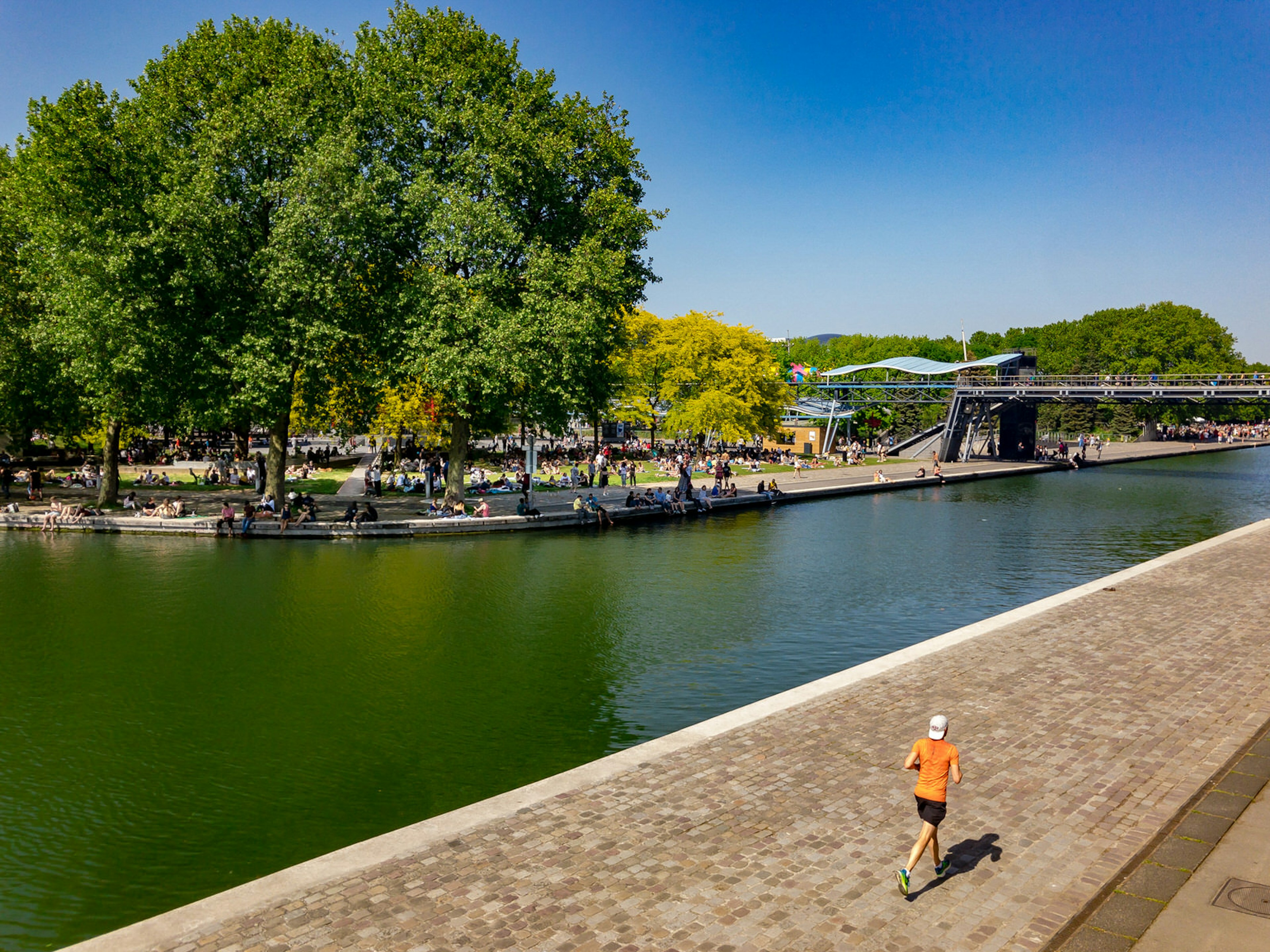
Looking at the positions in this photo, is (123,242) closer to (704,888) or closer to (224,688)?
(224,688)

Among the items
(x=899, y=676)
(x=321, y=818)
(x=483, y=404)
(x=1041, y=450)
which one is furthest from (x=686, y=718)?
(x=1041, y=450)

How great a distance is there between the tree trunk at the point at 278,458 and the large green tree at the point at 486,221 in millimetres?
5695

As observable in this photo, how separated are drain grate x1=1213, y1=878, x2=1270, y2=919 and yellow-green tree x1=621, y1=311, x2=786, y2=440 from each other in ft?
164

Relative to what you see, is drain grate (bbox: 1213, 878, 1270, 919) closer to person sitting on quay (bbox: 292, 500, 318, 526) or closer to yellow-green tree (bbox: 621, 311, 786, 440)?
person sitting on quay (bbox: 292, 500, 318, 526)

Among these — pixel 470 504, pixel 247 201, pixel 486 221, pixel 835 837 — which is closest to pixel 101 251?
pixel 247 201

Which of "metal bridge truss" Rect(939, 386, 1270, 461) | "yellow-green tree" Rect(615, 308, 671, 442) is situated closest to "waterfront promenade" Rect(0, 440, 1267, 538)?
"yellow-green tree" Rect(615, 308, 671, 442)

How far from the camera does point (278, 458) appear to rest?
33.0 m

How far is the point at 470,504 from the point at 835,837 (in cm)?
3101

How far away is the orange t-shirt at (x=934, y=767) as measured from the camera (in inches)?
316

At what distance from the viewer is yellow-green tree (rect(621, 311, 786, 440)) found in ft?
191

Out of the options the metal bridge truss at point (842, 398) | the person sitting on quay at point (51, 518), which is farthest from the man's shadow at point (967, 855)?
the metal bridge truss at point (842, 398)

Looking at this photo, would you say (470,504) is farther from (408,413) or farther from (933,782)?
(933,782)

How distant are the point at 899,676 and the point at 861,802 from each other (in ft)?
17.0

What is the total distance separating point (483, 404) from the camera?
32906 mm
